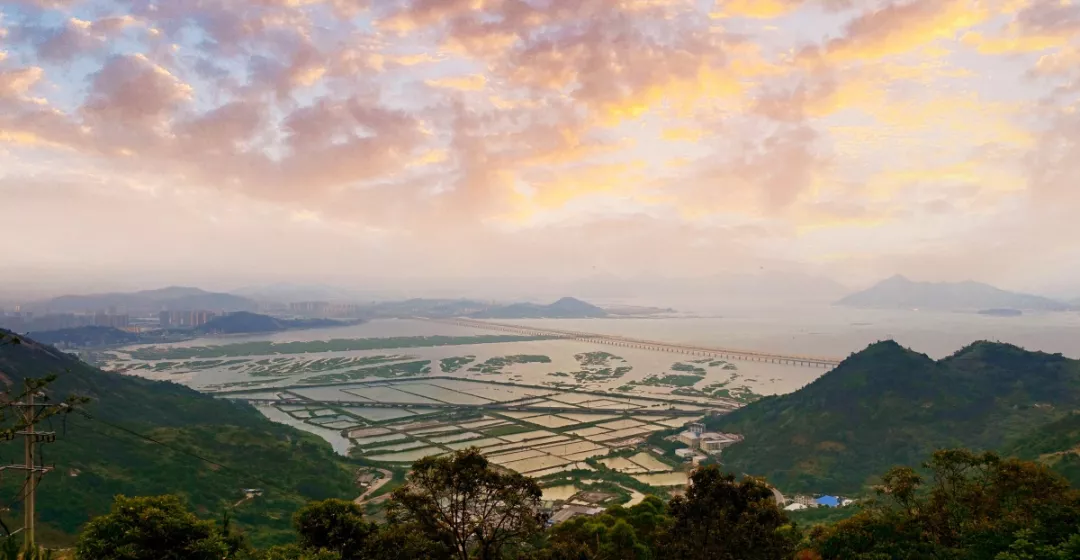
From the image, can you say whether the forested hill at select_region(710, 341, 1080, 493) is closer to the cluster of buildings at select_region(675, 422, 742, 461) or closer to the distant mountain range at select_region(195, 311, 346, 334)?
the cluster of buildings at select_region(675, 422, 742, 461)

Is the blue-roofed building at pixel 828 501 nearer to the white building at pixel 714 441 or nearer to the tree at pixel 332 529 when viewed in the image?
the white building at pixel 714 441

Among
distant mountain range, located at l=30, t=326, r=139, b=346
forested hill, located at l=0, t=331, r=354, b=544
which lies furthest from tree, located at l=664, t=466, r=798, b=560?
distant mountain range, located at l=30, t=326, r=139, b=346

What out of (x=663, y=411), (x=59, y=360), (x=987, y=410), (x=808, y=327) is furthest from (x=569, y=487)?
(x=808, y=327)

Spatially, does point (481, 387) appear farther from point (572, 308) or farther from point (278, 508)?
point (572, 308)

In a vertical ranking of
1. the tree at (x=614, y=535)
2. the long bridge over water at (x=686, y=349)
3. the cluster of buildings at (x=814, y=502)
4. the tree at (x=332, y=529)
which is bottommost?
the cluster of buildings at (x=814, y=502)

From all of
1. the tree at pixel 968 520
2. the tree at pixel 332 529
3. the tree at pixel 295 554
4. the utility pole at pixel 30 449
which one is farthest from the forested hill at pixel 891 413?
the utility pole at pixel 30 449

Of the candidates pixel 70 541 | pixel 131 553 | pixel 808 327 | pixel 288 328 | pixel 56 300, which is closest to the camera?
pixel 131 553
